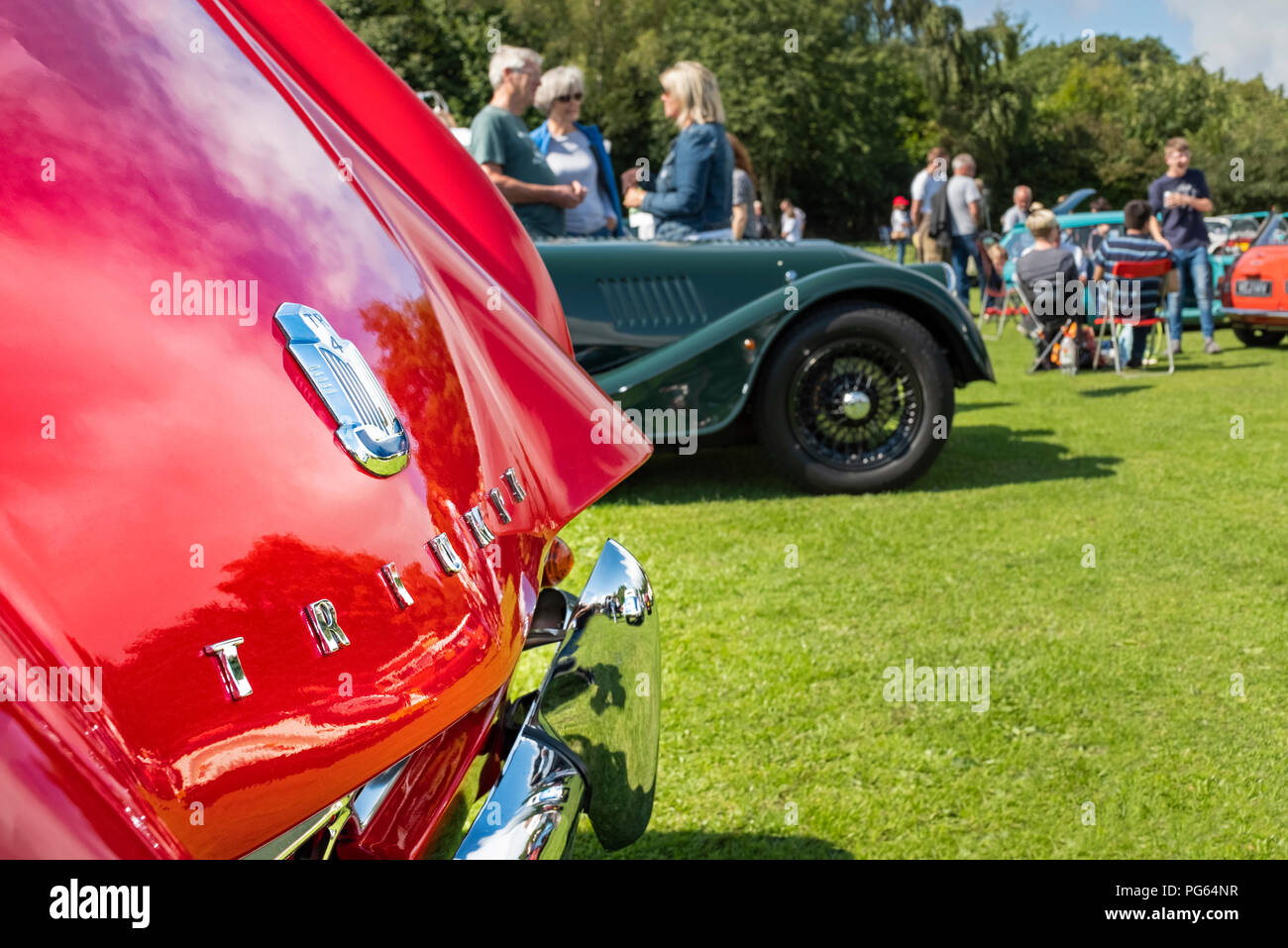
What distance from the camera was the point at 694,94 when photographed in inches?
237

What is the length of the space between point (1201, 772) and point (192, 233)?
2430 millimetres

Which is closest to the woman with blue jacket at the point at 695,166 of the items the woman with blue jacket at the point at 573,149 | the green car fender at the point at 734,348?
the woman with blue jacket at the point at 573,149

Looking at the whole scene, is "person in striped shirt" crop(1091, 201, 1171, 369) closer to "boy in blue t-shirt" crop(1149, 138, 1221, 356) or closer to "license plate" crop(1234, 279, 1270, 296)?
"boy in blue t-shirt" crop(1149, 138, 1221, 356)

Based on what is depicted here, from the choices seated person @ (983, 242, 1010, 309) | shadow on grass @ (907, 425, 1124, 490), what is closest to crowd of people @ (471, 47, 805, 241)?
shadow on grass @ (907, 425, 1124, 490)

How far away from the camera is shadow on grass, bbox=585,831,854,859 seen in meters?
2.22

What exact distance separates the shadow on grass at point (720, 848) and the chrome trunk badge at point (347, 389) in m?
1.41

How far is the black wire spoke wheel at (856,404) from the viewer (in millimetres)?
5273

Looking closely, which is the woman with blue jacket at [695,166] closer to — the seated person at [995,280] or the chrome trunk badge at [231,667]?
the chrome trunk badge at [231,667]

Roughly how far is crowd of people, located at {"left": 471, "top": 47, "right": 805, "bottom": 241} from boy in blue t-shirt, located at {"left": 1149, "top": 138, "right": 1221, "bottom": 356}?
5.97 m

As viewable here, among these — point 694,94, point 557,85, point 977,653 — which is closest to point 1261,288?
point 694,94

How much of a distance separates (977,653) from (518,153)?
3.47 meters

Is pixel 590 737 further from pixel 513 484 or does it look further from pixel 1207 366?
pixel 1207 366
